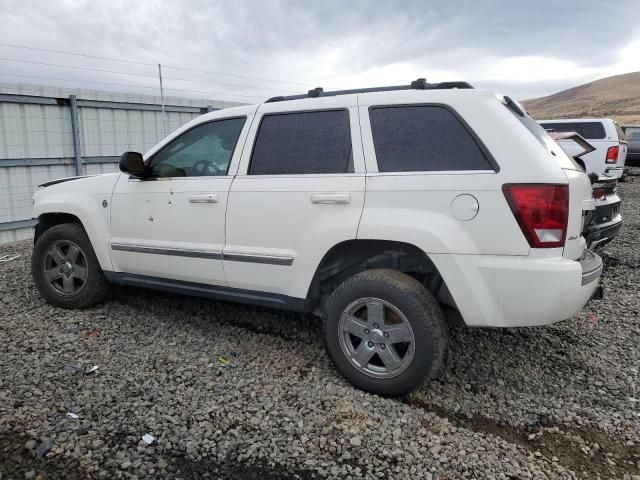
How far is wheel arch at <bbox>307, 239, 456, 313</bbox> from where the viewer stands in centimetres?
303

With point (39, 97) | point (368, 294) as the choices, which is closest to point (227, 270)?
point (368, 294)

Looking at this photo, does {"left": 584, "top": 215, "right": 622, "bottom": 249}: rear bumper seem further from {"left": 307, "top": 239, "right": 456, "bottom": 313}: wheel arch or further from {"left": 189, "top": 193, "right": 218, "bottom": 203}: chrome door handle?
{"left": 189, "top": 193, "right": 218, "bottom": 203}: chrome door handle

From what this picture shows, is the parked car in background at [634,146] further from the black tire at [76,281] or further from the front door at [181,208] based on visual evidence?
the black tire at [76,281]

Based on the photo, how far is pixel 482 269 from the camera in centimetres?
271

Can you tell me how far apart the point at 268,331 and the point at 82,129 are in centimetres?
830

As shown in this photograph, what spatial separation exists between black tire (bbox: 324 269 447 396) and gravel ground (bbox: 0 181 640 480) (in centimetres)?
13

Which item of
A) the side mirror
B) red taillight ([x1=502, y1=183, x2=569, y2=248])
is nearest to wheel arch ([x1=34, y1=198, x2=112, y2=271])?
the side mirror

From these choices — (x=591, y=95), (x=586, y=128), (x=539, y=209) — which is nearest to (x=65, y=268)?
(x=539, y=209)

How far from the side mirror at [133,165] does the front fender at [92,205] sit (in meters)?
0.40

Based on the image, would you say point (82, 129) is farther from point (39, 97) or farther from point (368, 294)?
point (368, 294)

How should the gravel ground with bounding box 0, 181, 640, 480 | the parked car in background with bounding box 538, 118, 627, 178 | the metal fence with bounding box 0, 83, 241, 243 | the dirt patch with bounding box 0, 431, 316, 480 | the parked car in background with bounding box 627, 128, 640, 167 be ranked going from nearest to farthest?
the dirt patch with bounding box 0, 431, 316, 480, the gravel ground with bounding box 0, 181, 640, 480, the metal fence with bounding box 0, 83, 241, 243, the parked car in background with bounding box 538, 118, 627, 178, the parked car in background with bounding box 627, 128, 640, 167

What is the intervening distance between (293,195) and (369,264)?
69 cm

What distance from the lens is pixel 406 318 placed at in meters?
2.89

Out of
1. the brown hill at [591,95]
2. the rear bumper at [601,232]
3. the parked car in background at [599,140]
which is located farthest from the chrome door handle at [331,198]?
the brown hill at [591,95]
